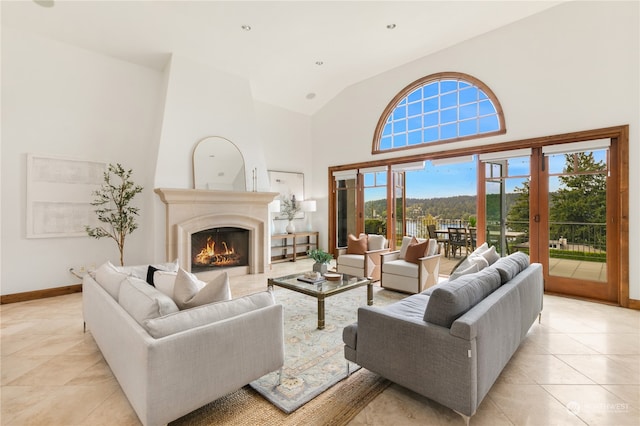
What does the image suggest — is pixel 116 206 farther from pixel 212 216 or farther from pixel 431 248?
pixel 431 248

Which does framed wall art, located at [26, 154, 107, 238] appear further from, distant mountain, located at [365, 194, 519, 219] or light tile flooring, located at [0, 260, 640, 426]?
distant mountain, located at [365, 194, 519, 219]

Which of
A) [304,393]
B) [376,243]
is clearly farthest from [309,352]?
[376,243]

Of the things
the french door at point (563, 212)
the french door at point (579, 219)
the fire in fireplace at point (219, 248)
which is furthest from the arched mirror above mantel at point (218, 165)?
the french door at point (579, 219)

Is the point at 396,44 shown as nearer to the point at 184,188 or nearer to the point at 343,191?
the point at 343,191

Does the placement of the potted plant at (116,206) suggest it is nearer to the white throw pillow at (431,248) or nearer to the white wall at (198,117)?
the white wall at (198,117)

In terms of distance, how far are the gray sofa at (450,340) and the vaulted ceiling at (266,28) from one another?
403 cm

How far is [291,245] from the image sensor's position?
295 inches

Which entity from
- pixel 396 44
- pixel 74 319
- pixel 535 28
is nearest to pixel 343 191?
pixel 396 44

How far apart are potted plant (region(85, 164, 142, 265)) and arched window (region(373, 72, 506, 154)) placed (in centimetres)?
465

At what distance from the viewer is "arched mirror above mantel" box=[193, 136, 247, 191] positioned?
5.31 metres

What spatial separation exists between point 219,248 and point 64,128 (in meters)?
2.97

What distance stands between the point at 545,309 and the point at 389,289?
1.95m

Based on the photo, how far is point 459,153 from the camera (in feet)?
17.7

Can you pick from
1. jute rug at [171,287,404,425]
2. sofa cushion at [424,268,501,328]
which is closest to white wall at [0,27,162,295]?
jute rug at [171,287,404,425]
